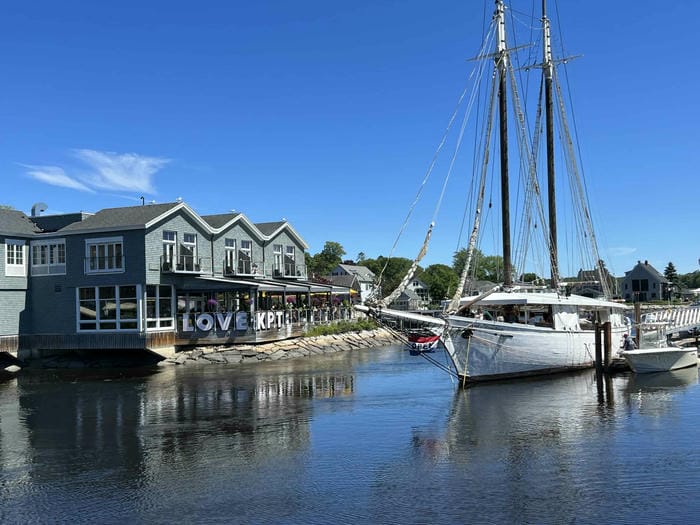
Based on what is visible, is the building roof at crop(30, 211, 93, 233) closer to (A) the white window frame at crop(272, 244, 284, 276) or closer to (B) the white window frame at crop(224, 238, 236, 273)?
(B) the white window frame at crop(224, 238, 236, 273)

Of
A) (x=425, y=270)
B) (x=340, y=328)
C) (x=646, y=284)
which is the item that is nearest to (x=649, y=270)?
(x=646, y=284)

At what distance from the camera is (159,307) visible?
134 ft

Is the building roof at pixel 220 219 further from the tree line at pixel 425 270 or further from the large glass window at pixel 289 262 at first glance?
the tree line at pixel 425 270

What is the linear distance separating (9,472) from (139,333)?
23.8 metres

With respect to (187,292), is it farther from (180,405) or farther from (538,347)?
(538,347)

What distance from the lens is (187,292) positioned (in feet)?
142

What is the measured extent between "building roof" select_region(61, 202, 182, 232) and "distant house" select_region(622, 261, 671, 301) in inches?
3893

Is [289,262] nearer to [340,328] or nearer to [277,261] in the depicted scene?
[277,261]

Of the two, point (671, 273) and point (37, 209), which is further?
point (671, 273)

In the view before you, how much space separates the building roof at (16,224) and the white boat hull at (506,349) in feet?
98.5

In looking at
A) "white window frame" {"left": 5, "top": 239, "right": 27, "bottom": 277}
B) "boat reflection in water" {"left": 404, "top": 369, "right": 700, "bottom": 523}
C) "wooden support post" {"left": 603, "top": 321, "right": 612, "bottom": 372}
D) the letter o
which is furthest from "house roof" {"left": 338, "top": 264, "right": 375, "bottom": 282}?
"boat reflection in water" {"left": 404, "top": 369, "right": 700, "bottom": 523}

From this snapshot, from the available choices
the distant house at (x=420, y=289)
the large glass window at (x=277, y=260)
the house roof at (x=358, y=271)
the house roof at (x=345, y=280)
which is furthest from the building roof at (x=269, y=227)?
the distant house at (x=420, y=289)

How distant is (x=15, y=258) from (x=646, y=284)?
110m

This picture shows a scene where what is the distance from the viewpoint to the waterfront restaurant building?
4009 cm
